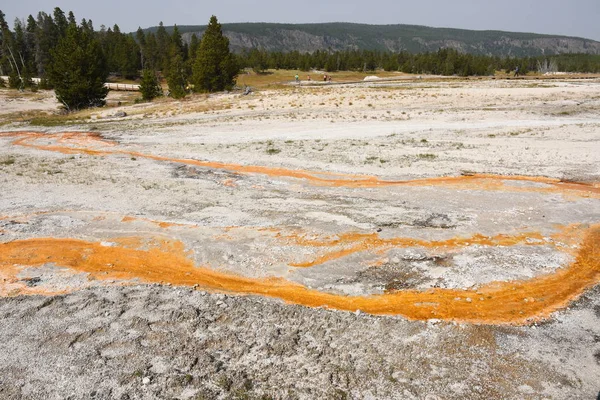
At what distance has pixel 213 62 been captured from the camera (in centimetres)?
5491

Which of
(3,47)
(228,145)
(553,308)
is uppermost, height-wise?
(3,47)

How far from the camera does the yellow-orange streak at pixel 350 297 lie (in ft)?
28.2

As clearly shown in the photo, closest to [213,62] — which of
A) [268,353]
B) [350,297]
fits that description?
[350,297]

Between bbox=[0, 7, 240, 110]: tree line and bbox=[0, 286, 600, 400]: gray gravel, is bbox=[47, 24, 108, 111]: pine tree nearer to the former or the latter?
bbox=[0, 7, 240, 110]: tree line

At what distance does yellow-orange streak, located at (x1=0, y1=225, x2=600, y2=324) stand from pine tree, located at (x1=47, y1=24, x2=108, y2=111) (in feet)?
139

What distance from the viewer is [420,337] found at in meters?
7.68

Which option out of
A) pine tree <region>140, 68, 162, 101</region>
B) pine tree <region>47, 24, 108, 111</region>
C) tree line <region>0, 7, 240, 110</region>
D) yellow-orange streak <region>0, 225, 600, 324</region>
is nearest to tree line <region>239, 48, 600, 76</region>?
tree line <region>0, 7, 240, 110</region>

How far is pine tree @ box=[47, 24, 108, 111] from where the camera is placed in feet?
151

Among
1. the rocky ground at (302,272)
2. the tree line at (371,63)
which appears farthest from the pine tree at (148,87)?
the tree line at (371,63)

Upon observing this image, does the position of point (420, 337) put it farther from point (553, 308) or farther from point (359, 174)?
point (359, 174)

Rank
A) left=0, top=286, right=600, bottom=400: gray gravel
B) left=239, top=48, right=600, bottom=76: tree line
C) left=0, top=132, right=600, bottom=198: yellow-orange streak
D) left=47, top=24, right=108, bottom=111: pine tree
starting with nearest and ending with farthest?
left=0, top=286, right=600, bottom=400: gray gravel
left=0, top=132, right=600, bottom=198: yellow-orange streak
left=47, top=24, right=108, bottom=111: pine tree
left=239, top=48, right=600, bottom=76: tree line

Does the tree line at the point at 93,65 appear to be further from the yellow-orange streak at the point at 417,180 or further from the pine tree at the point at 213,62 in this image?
the yellow-orange streak at the point at 417,180

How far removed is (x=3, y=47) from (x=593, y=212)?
5304 inches

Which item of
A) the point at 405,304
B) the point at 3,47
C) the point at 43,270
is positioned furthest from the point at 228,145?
the point at 3,47
